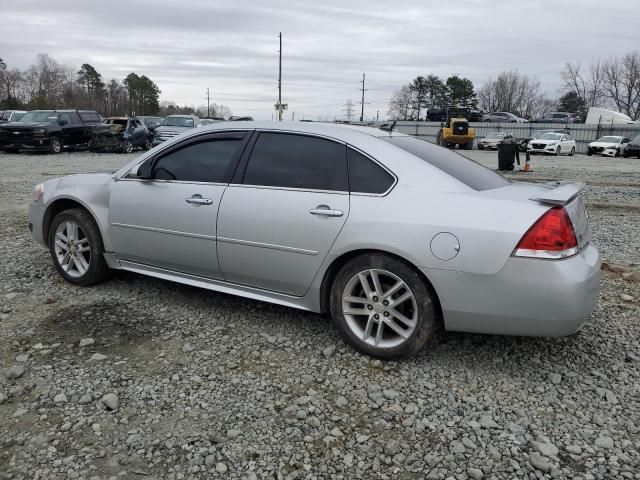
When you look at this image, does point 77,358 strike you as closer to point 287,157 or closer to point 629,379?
point 287,157

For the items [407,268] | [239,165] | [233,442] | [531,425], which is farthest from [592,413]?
[239,165]

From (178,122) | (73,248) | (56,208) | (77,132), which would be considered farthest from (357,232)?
(178,122)

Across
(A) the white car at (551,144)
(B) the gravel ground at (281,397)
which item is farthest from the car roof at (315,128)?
(A) the white car at (551,144)

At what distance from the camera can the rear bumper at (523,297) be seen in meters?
2.96

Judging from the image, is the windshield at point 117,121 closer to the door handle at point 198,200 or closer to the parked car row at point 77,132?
the parked car row at point 77,132

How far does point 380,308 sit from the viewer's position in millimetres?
3377

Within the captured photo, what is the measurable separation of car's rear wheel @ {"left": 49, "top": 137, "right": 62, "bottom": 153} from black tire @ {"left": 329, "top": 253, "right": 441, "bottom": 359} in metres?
22.1

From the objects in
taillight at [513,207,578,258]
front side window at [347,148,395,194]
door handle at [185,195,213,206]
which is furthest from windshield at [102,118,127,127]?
taillight at [513,207,578,258]

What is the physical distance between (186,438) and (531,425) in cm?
176

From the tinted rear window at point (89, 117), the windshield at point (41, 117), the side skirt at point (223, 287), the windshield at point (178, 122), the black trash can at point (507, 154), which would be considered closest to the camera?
the side skirt at point (223, 287)

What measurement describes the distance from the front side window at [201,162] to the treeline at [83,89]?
77197 mm

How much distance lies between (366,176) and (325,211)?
1.15ft

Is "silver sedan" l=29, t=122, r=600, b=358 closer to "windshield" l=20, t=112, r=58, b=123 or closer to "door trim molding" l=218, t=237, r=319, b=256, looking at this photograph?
"door trim molding" l=218, t=237, r=319, b=256

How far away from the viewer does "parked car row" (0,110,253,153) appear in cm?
2175
